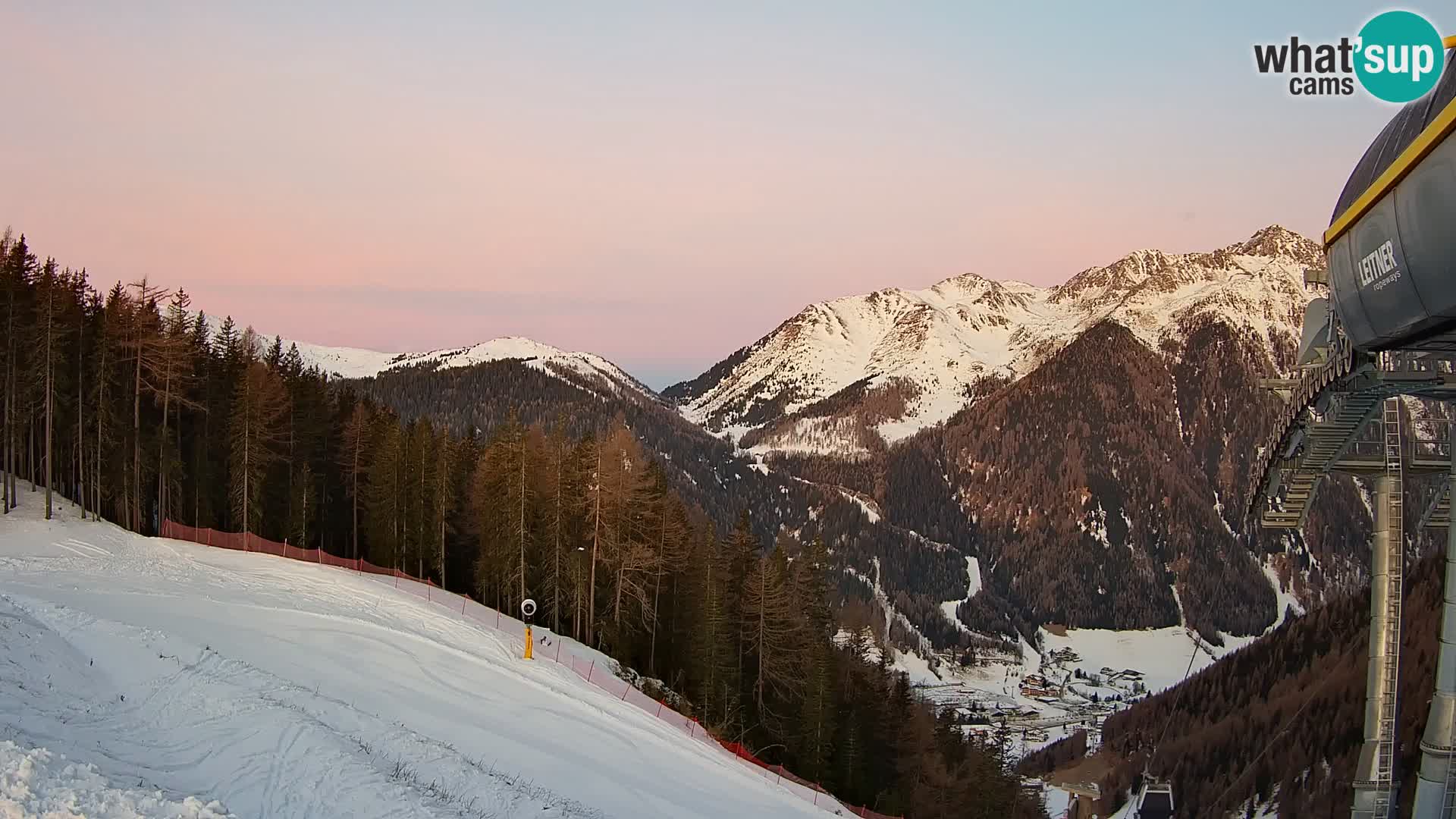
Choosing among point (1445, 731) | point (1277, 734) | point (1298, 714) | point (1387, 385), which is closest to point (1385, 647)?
point (1445, 731)

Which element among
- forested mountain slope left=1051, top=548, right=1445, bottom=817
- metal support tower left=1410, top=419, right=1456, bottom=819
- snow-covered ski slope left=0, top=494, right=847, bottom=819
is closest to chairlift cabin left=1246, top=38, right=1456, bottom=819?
metal support tower left=1410, top=419, right=1456, bottom=819

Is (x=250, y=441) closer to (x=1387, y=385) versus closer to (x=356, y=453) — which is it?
(x=356, y=453)

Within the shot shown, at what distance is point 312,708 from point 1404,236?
19752mm

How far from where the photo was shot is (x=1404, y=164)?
9547 millimetres

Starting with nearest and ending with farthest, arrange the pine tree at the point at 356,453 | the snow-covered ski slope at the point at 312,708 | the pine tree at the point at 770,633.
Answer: the snow-covered ski slope at the point at 312,708 → the pine tree at the point at 770,633 → the pine tree at the point at 356,453

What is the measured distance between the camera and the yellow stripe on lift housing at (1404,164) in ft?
28.7

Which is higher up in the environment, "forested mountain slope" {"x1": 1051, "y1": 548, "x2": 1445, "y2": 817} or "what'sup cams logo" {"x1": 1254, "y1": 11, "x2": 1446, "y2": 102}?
"what'sup cams logo" {"x1": 1254, "y1": 11, "x2": 1446, "y2": 102}

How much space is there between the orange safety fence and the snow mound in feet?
53.9

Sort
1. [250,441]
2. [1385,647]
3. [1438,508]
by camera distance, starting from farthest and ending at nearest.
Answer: [250,441]
[1438,508]
[1385,647]

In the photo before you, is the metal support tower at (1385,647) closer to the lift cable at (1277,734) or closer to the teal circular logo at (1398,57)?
the teal circular logo at (1398,57)

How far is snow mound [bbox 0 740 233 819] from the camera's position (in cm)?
1071

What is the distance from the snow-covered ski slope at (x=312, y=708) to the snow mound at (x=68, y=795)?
558mm

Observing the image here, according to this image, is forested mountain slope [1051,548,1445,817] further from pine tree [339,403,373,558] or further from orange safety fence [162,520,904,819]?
pine tree [339,403,373,558]

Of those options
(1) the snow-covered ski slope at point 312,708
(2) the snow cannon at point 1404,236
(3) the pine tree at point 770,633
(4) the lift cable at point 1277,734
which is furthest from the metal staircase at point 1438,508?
(3) the pine tree at point 770,633
